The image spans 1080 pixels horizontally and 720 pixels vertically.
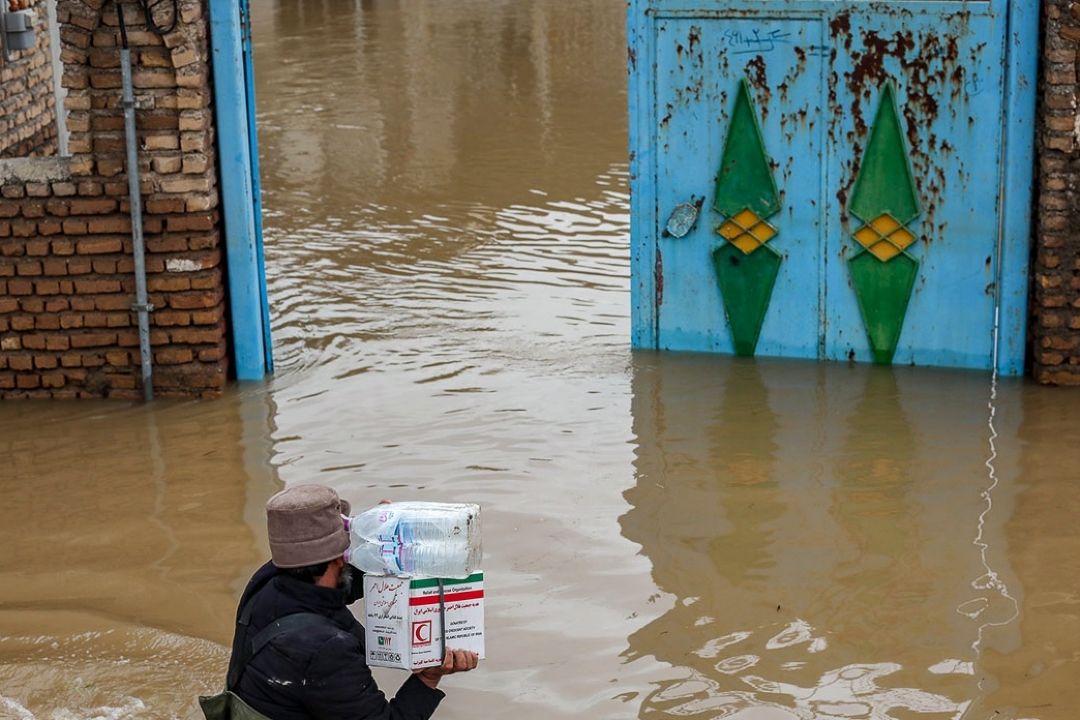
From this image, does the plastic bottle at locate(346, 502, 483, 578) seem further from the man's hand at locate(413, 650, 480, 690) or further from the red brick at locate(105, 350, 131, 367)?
the red brick at locate(105, 350, 131, 367)

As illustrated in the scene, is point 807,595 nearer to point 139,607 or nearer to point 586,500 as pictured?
point 586,500

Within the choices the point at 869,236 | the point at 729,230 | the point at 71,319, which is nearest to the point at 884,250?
the point at 869,236

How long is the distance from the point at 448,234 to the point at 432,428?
393cm

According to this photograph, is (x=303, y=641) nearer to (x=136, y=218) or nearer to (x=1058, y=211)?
(x=136, y=218)

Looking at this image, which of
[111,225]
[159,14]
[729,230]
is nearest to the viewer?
[159,14]

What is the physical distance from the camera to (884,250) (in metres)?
7.21

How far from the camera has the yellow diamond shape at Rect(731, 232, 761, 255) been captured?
24.1 ft

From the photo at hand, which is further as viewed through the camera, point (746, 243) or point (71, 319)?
point (746, 243)

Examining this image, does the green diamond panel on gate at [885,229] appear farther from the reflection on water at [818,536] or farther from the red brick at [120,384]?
the red brick at [120,384]

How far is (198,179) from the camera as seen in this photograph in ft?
23.0

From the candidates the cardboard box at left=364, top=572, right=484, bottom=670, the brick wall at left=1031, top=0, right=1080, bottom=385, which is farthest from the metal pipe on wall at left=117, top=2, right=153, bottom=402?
the brick wall at left=1031, top=0, right=1080, bottom=385

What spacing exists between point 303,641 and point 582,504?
248cm

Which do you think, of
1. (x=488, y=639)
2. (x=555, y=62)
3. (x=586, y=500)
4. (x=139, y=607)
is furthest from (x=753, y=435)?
(x=555, y=62)

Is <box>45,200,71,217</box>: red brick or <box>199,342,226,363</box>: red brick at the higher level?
<box>45,200,71,217</box>: red brick
